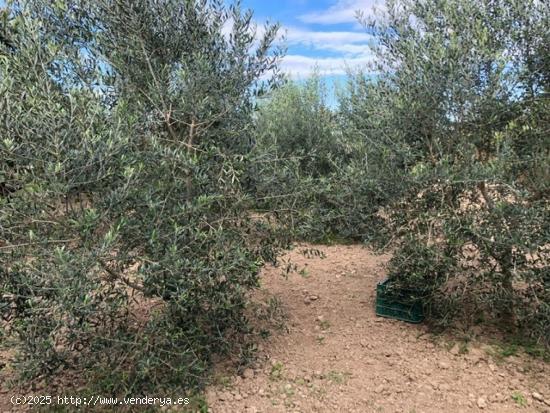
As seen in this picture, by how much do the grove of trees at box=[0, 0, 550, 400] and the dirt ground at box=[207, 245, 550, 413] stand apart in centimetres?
29

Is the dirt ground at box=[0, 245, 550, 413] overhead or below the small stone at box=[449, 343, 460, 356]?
below

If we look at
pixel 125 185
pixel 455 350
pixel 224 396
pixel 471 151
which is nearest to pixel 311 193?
pixel 471 151

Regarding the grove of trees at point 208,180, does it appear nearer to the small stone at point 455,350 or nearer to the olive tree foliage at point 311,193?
the olive tree foliage at point 311,193

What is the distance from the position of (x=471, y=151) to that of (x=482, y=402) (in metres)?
2.04

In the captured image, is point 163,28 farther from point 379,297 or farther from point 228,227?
point 379,297

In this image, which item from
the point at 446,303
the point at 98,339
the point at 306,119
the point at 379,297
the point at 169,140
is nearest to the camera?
the point at 98,339

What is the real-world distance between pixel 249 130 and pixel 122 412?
8.20 ft

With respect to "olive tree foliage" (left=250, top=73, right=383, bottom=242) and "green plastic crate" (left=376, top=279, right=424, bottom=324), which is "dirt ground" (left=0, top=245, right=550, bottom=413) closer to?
"green plastic crate" (left=376, top=279, right=424, bottom=324)

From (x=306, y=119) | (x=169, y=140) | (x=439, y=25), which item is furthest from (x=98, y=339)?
(x=306, y=119)

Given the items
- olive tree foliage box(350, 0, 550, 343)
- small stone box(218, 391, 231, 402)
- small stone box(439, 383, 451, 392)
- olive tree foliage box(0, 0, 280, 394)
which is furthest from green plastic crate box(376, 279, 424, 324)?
small stone box(218, 391, 231, 402)

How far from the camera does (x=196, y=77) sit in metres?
3.31

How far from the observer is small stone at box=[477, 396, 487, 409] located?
126 inches

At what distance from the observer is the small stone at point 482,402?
3.19m

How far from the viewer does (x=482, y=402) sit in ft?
10.6
